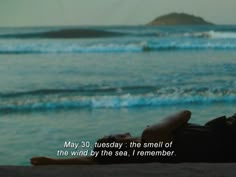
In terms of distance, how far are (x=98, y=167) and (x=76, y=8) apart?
7456 mm

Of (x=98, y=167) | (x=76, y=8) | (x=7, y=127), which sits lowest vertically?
(x=7, y=127)

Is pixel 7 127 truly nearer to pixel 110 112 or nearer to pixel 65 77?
pixel 110 112

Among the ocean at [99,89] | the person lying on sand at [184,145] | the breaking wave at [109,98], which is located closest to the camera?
the person lying on sand at [184,145]

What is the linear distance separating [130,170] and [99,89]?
4.61 m

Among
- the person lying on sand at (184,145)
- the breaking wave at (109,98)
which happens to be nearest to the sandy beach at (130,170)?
the person lying on sand at (184,145)

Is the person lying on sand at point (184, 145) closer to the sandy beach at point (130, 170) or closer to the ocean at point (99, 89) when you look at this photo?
the sandy beach at point (130, 170)

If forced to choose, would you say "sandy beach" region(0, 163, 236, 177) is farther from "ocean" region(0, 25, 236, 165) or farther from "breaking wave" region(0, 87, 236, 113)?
"breaking wave" region(0, 87, 236, 113)

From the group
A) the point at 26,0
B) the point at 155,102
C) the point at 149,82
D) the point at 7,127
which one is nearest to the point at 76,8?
the point at 26,0

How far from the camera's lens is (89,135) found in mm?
3438

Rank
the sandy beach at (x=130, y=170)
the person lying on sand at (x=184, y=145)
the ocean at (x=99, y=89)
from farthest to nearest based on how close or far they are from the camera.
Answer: the ocean at (x=99, y=89) → the person lying on sand at (x=184, y=145) → the sandy beach at (x=130, y=170)

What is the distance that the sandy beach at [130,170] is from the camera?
3.86 feet

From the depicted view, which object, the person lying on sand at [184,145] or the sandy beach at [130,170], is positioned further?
the person lying on sand at [184,145]

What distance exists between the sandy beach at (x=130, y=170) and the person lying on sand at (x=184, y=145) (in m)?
0.14

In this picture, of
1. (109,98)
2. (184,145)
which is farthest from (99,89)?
(184,145)
